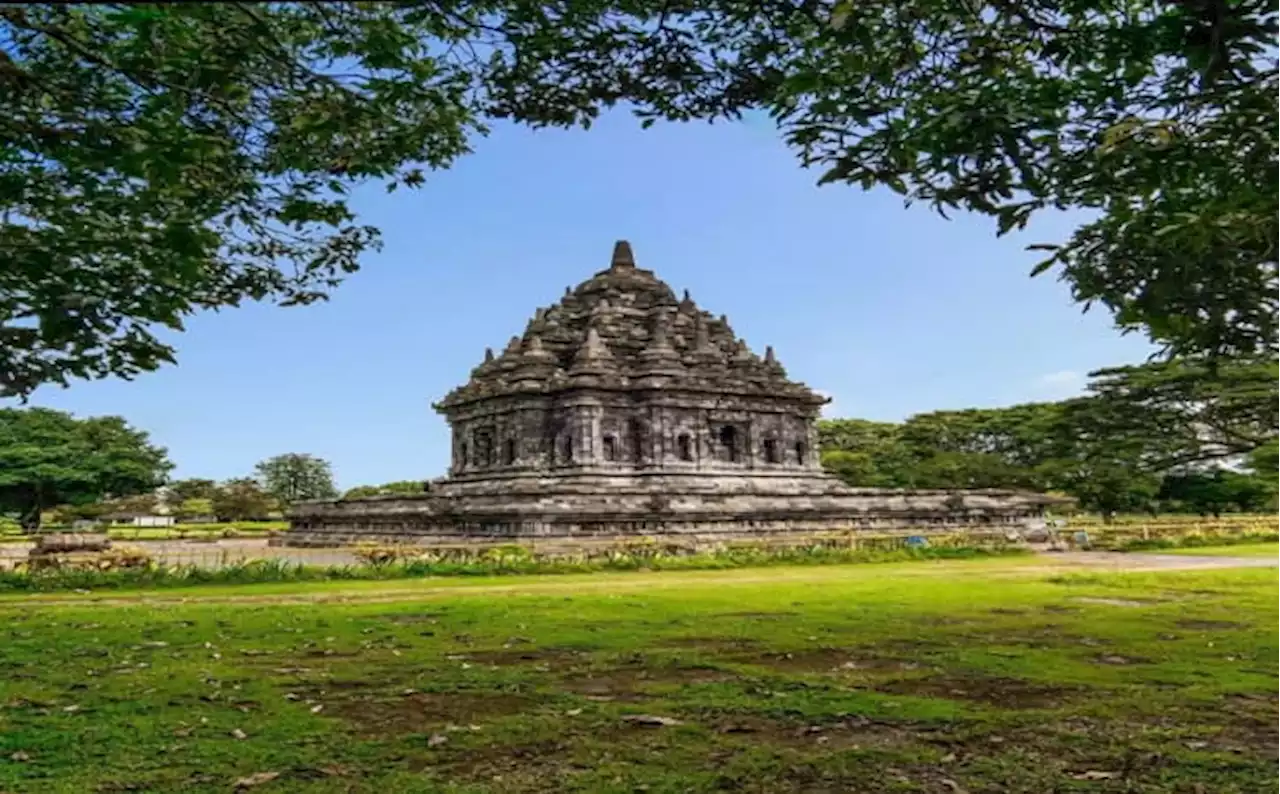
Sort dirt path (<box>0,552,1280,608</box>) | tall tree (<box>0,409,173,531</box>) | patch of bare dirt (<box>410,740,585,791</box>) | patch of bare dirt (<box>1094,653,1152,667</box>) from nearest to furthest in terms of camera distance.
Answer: patch of bare dirt (<box>410,740,585,791</box>) → patch of bare dirt (<box>1094,653,1152,667</box>) → dirt path (<box>0,552,1280,608</box>) → tall tree (<box>0,409,173,531</box>)

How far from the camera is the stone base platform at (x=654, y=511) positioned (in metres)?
29.3

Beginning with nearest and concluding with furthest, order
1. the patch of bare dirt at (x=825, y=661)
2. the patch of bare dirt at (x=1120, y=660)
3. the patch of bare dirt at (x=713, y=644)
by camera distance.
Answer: the patch of bare dirt at (x=825, y=661) < the patch of bare dirt at (x=1120, y=660) < the patch of bare dirt at (x=713, y=644)

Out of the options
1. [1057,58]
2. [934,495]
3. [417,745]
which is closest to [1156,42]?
[1057,58]

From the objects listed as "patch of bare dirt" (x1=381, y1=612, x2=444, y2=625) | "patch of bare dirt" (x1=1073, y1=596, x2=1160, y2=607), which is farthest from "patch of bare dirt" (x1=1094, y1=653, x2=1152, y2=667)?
"patch of bare dirt" (x1=381, y1=612, x2=444, y2=625)

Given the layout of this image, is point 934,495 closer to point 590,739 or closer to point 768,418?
point 768,418

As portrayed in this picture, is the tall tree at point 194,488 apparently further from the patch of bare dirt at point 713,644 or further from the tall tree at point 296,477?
the patch of bare dirt at point 713,644

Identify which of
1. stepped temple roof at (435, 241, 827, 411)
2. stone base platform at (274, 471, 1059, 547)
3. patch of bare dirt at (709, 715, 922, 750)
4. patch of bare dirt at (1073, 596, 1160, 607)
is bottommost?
patch of bare dirt at (1073, 596, 1160, 607)

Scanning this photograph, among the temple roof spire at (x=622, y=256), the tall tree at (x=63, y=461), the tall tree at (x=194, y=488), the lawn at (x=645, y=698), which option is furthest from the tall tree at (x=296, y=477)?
the lawn at (x=645, y=698)

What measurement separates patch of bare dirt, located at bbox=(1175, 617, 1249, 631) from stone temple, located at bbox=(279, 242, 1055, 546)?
18240mm

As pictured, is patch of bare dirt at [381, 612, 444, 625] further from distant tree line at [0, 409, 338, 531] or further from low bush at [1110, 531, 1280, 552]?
distant tree line at [0, 409, 338, 531]

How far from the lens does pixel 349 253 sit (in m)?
9.15

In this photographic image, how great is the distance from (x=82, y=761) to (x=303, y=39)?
13.8 feet

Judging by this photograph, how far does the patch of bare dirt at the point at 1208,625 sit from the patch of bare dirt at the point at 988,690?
4.77 metres

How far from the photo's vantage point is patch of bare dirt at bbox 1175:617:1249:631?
1124 centimetres
